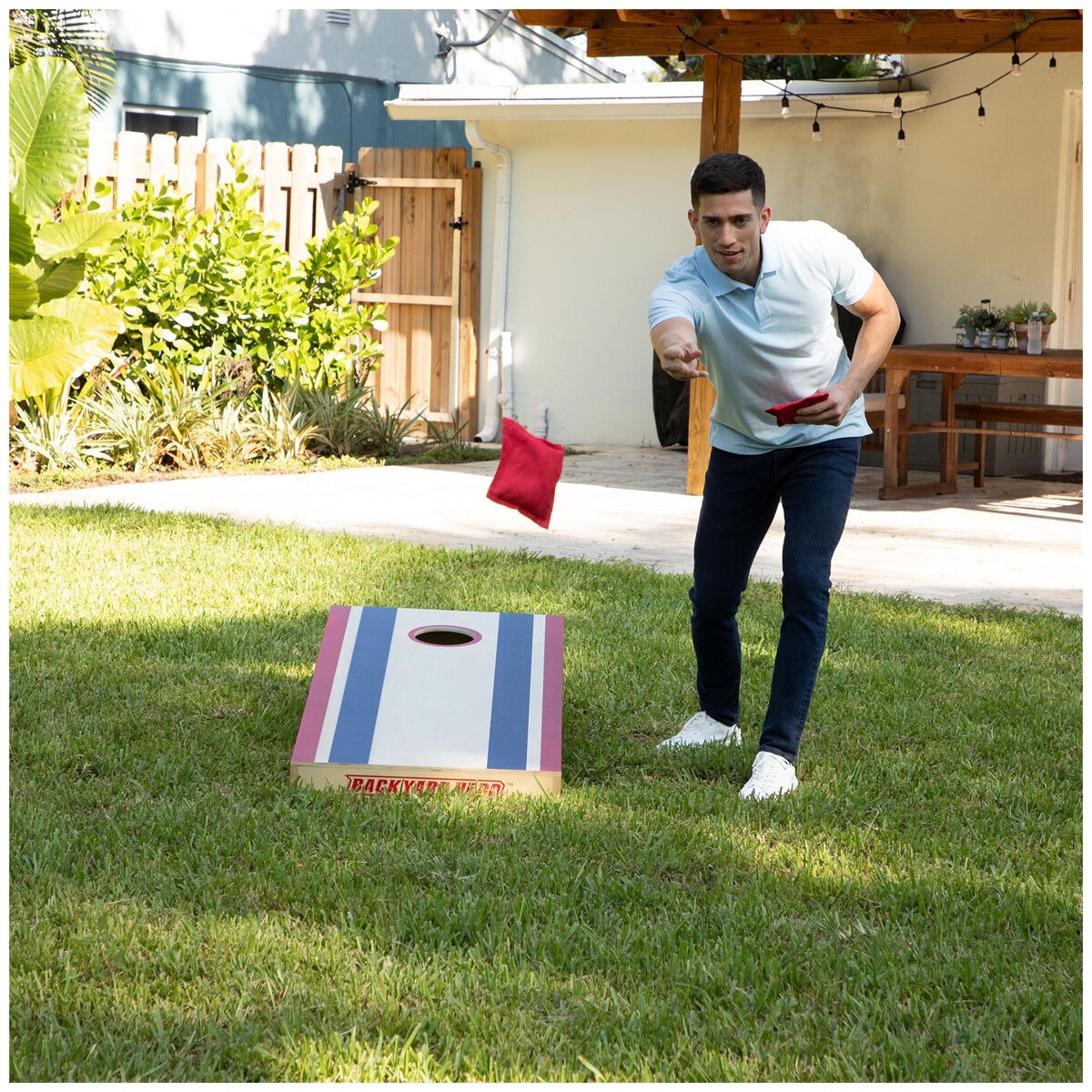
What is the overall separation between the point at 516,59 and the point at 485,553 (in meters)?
14.7

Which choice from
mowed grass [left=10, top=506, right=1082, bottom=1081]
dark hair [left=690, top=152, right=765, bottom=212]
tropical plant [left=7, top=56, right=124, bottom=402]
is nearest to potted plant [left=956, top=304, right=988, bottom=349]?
mowed grass [left=10, top=506, right=1082, bottom=1081]

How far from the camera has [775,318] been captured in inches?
158

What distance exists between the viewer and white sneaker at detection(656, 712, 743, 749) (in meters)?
4.42

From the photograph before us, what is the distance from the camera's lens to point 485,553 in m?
7.36

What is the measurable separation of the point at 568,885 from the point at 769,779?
0.89 meters

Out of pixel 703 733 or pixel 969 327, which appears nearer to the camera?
pixel 703 733

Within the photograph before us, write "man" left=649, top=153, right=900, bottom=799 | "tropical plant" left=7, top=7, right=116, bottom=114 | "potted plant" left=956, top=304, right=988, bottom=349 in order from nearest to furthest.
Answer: "man" left=649, top=153, right=900, bottom=799
"potted plant" left=956, top=304, right=988, bottom=349
"tropical plant" left=7, top=7, right=116, bottom=114

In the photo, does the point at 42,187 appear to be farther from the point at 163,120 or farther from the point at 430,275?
the point at 163,120

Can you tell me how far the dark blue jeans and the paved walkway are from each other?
2.67 meters

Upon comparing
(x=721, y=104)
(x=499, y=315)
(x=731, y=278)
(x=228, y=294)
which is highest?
(x=721, y=104)

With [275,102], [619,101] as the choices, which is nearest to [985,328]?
[619,101]

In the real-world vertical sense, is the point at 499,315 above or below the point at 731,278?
above

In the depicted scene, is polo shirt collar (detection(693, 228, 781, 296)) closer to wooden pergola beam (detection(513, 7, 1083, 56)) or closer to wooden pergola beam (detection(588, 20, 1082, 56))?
wooden pergola beam (detection(513, 7, 1083, 56))

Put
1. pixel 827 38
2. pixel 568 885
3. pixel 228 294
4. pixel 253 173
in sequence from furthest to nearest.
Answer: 1. pixel 253 173
2. pixel 228 294
3. pixel 827 38
4. pixel 568 885
